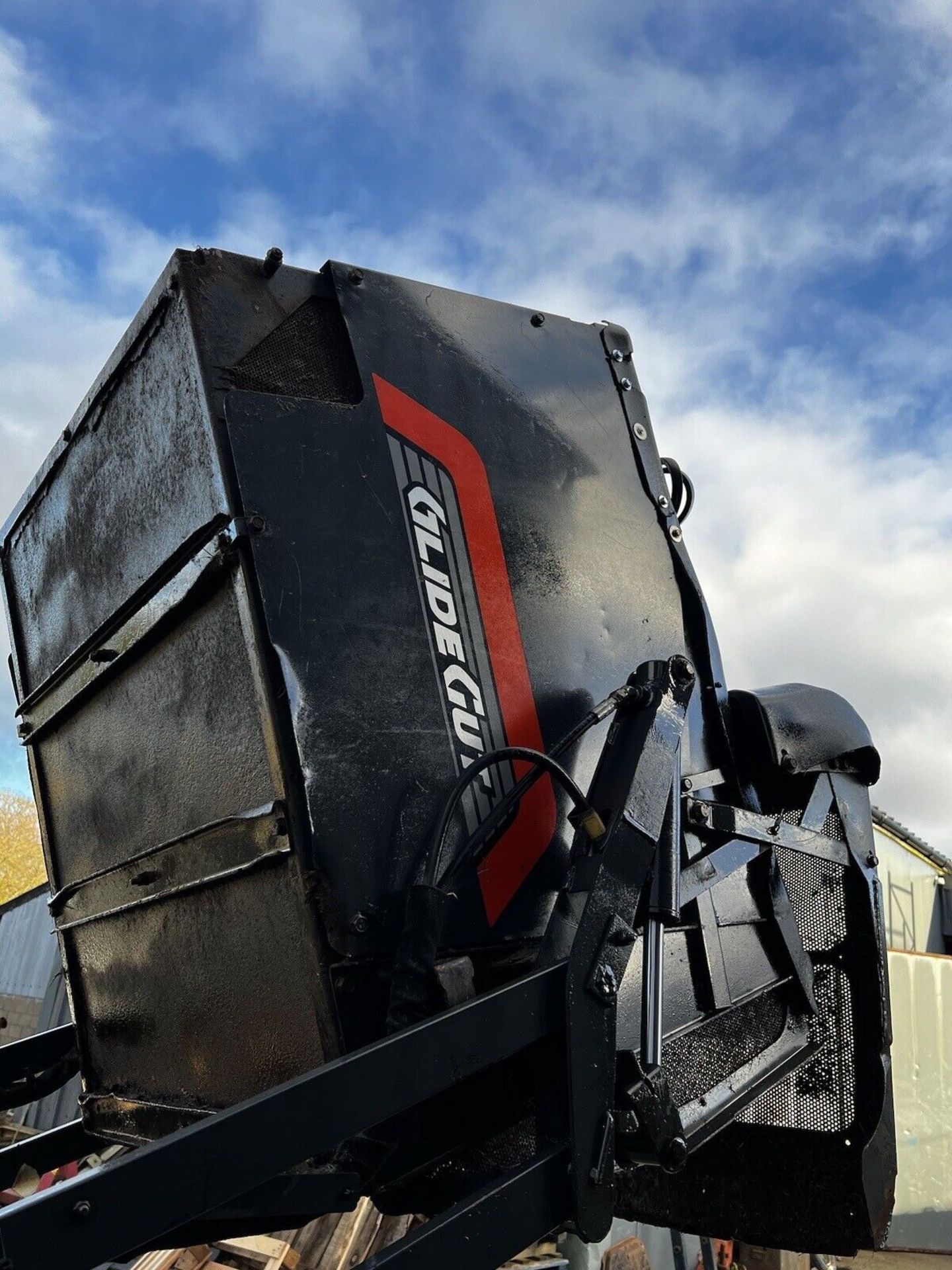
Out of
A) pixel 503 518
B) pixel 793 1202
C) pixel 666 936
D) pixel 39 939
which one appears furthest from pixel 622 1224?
pixel 39 939

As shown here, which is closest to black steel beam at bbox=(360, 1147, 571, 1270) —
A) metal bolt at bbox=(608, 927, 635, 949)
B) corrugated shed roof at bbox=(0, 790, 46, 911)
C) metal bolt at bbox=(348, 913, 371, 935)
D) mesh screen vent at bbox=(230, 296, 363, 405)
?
metal bolt at bbox=(608, 927, 635, 949)

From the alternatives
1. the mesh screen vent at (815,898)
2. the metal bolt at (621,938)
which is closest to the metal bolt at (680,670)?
the metal bolt at (621,938)

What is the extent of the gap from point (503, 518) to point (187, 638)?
2.44ft

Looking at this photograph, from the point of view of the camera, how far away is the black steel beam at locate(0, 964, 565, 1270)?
1273 mm

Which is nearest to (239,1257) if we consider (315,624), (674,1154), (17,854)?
(674,1154)

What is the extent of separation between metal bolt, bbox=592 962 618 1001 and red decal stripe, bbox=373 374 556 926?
0.31 meters

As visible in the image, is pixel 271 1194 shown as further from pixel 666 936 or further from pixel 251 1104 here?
pixel 666 936

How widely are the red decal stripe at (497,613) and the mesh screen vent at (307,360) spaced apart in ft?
0.26

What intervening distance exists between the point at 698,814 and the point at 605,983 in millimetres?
547

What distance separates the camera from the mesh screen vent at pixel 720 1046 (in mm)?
2271

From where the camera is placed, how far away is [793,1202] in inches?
104

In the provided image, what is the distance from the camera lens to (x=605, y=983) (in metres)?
1.88

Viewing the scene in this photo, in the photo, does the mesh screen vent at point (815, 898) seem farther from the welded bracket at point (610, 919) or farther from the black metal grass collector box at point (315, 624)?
the welded bracket at point (610, 919)

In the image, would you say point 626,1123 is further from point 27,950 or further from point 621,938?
point 27,950
